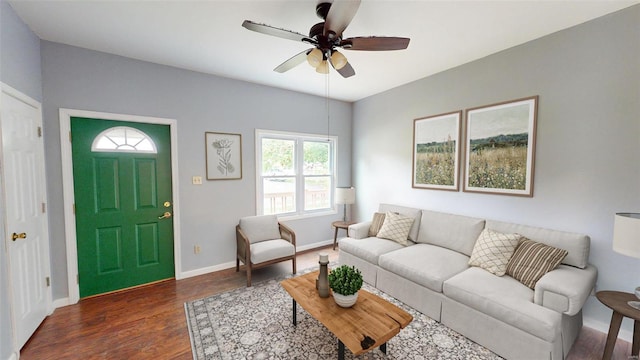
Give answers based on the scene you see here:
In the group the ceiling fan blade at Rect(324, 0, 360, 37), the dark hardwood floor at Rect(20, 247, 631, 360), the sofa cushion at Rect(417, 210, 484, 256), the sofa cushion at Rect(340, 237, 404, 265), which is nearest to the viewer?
the ceiling fan blade at Rect(324, 0, 360, 37)

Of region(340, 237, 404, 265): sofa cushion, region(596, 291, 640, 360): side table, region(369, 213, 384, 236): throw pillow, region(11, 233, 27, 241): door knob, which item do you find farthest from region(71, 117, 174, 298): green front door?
region(596, 291, 640, 360): side table

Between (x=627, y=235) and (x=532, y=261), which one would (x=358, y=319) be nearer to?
(x=532, y=261)

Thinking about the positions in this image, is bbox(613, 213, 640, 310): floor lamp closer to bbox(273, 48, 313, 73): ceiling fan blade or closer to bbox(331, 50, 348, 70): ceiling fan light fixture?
bbox(331, 50, 348, 70): ceiling fan light fixture

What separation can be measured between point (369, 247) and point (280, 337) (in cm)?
147

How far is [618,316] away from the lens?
166 cm

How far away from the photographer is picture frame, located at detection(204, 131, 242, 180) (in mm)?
3344

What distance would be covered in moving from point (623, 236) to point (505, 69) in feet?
6.18

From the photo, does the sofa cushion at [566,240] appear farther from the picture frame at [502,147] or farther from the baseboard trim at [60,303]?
the baseboard trim at [60,303]

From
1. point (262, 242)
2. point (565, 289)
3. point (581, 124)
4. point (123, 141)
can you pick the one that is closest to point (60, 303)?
point (123, 141)

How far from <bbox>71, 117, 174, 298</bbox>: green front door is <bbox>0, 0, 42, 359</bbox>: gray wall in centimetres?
52

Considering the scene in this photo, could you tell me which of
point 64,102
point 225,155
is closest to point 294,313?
point 225,155

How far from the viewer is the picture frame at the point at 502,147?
8.30ft

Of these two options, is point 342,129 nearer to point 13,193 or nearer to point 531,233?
point 531,233

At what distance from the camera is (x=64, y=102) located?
8.30 feet
